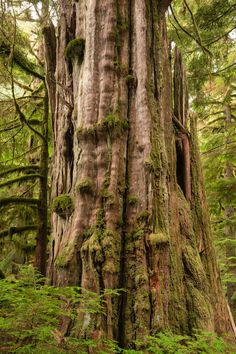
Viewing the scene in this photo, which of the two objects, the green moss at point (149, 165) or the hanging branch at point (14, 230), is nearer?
the green moss at point (149, 165)

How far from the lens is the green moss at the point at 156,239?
3.27m

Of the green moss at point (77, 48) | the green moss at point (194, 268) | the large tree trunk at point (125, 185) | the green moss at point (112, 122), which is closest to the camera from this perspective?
the large tree trunk at point (125, 185)

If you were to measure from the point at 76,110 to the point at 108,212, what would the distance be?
4.63 feet

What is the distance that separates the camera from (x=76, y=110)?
4.10 metres

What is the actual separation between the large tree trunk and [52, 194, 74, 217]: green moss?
15 mm

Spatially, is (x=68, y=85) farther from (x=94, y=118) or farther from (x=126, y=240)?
(x=126, y=240)

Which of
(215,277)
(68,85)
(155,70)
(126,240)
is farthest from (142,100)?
(215,277)

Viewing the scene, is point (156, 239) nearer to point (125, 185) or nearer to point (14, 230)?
point (125, 185)

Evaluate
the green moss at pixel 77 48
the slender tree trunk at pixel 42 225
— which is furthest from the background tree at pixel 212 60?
the slender tree trunk at pixel 42 225

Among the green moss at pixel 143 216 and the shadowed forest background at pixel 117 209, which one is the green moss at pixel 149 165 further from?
the green moss at pixel 143 216

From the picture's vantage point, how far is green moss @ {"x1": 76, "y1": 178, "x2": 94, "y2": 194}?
3496mm

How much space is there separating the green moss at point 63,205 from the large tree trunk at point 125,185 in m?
0.02

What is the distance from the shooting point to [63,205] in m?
3.66

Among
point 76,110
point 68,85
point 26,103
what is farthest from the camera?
point 26,103
